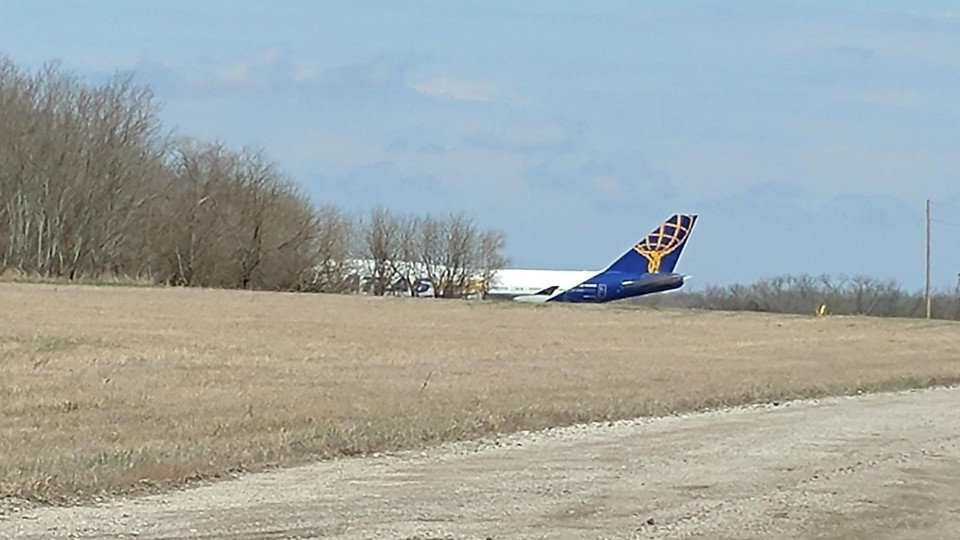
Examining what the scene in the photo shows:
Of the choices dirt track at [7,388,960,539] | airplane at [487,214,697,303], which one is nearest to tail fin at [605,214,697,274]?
airplane at [487,214,697,303]

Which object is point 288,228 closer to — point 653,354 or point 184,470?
point 653,354

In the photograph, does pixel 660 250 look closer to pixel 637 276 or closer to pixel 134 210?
pixel 637 276

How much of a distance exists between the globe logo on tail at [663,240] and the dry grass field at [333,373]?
34.4 meters

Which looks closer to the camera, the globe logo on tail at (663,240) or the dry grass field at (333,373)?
the dry grass field at (333,373)

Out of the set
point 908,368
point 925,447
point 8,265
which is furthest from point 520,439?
point 8,265

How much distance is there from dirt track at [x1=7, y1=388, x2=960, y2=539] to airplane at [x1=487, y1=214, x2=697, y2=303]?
244ft

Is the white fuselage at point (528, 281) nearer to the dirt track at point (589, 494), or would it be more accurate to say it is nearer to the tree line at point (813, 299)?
the tree line at point (813, 299)

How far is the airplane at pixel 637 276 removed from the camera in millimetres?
90375

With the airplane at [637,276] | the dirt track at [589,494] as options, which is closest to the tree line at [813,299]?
the airplane at [637,276]

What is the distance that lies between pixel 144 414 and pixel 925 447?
28.9ft

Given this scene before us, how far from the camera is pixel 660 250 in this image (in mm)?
90750

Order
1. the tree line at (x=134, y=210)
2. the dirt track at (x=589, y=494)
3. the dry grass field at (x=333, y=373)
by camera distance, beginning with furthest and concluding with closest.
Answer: the tree line at (x=134, y=210) < the dry grass field at (x=333, y=373) < the dirt track at (x=589, y=494)

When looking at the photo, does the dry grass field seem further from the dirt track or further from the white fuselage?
the white fuselage

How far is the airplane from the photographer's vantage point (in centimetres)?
9038
